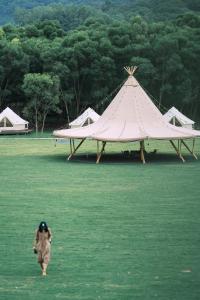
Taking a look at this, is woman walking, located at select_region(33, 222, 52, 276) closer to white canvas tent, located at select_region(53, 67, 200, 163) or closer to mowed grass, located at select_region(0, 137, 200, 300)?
mowed grass, located at select_region(0, 137, 200, 300)

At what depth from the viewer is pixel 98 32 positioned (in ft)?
188

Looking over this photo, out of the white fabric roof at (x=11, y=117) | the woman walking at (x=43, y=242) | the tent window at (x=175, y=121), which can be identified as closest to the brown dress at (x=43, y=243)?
the woman walking at (x=43, y=242)

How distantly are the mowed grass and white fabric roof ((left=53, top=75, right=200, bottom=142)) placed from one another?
1221 mm

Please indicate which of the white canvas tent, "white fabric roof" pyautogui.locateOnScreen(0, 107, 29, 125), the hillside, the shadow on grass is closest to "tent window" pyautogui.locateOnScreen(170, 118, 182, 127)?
"white fabric roof" pyautogui.locateOnScreen(0, 107, 29, 125)

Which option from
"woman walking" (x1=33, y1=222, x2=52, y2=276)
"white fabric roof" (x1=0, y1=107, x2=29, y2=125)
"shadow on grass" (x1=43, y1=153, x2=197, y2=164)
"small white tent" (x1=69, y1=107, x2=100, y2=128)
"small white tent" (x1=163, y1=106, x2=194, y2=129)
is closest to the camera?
"woman walking" (x1=33, y1=222, x2=52, y2=276)

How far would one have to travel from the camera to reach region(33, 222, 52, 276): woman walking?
11.5 metres

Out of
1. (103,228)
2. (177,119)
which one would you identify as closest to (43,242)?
(103,228)

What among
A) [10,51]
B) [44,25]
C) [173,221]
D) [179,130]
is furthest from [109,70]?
[173,221]

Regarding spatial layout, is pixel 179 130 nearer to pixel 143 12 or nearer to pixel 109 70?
pixel 109 70

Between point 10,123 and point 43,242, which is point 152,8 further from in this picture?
point 43,242

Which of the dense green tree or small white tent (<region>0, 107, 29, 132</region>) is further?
the dense green tree

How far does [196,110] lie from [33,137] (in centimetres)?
1849

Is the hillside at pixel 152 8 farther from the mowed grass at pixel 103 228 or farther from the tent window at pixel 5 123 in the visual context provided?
the mowed grass at pixel 103 228

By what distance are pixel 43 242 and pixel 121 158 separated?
847 inches
